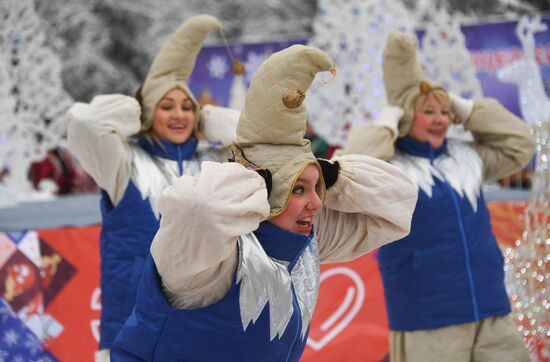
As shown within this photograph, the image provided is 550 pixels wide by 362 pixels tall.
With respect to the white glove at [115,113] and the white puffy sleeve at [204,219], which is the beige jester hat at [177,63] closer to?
the white glove at [115,113]

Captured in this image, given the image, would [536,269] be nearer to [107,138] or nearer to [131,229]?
[131,229]

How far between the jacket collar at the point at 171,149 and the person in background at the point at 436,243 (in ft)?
2.47

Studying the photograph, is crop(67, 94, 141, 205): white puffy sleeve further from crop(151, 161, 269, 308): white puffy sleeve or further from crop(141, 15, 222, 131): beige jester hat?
crop(151, 161, 269, 308): white puffy sleeve

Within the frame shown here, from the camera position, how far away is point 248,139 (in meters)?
2.74

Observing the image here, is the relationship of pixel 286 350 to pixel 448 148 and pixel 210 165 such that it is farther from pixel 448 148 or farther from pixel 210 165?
pixel 448 148

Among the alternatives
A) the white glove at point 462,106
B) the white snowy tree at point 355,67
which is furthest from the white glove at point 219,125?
the white snowy tree at point 355,67

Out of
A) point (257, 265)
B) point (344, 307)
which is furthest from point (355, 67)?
point (257, 265)

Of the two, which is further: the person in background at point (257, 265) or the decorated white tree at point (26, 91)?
the decorated white tree at point (26, 91)

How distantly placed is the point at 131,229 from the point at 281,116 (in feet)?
5.01

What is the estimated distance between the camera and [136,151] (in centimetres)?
417

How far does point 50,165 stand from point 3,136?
3.43 m

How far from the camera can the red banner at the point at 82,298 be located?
5379 millimetres

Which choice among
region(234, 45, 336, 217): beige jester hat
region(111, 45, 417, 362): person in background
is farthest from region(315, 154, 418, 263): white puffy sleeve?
region(234, 45, 336, 217): beige jester hat

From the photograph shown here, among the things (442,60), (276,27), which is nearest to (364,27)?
(442,60)
